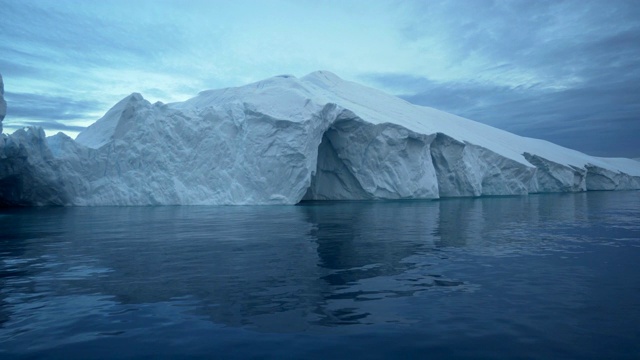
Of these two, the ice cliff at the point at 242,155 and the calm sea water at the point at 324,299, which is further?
the ice cliff at the point at 242,155

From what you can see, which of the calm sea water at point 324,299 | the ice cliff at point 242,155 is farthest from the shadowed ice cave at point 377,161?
the calm sea water at point 324,299

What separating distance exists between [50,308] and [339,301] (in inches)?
121

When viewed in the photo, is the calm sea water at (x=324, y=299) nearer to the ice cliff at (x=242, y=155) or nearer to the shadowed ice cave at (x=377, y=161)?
the ice cliff at (x=242, y=155)

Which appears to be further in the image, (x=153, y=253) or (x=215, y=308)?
(x=153, y=253)

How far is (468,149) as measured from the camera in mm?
33062

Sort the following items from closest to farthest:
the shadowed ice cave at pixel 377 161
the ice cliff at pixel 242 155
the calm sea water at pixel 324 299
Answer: the calm sea water at pixel 324 299 < the ice cliff at pixel 242 155 < the shadowed ice cave at pixel 377 161

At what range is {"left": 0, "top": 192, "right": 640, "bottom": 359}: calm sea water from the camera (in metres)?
3.65

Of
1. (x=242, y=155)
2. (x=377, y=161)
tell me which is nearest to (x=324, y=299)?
(x=242, y=155)

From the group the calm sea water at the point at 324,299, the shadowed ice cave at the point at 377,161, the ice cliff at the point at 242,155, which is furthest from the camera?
the shadowed ice cave at the point at 377,161

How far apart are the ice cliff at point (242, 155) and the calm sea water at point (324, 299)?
14.8 m

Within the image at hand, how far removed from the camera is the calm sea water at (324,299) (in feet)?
12.0

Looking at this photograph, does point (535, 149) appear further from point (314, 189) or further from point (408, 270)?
point (408, 270)

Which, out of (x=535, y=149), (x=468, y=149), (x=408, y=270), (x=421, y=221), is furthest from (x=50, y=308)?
(x=535, y=149)

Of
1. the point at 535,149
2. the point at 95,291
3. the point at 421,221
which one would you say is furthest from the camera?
the point at 535,149
